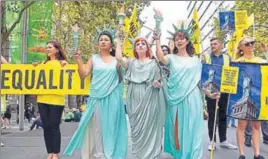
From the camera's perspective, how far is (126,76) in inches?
232

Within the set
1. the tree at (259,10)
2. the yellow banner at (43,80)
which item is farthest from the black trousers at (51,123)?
the tree at (259,10)

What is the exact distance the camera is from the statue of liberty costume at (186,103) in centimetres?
577

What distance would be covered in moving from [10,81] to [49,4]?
6775 mm


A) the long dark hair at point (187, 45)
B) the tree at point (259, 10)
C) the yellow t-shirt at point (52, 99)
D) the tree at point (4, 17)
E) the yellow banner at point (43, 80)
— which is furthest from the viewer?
the tree at point (259, 10)

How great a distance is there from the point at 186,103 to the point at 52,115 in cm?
172

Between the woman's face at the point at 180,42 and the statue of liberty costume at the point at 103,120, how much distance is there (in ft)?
2.61

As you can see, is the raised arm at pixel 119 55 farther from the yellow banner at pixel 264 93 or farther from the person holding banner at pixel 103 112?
the yellow banner at pixel 264 93

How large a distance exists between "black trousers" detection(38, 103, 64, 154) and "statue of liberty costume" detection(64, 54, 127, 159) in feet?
1.22

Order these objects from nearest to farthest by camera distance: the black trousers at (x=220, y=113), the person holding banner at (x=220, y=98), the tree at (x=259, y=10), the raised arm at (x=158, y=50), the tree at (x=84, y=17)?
the raised arm at (x=158, y=50)
the person holding banner at (x=220, y=98)
the black trousers at (x=220, y=113)
the tree at (x=259, y=10)
the tree at (x=84, y=17)

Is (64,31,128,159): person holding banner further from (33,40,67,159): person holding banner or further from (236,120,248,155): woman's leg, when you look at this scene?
(236,120,248,155): woman's leg

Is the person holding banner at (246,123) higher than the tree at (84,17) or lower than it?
lower

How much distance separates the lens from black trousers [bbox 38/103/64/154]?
6.22m

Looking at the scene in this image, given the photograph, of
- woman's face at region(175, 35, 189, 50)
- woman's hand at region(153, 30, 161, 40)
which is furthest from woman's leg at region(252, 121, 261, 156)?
woman's hand at region(153, 30, 161, 40)

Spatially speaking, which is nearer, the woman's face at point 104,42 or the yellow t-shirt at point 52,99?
the woman's face at point 104,42
